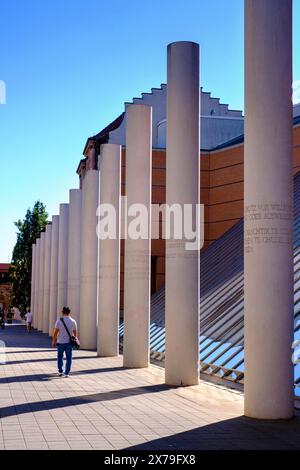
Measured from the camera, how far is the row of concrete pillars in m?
10.5

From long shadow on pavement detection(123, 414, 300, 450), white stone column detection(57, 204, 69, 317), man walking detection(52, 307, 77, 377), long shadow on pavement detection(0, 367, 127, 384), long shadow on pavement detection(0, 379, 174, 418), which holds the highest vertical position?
white stone column detection(57, 204, 69, 317)

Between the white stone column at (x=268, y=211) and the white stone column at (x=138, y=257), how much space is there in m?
8.28

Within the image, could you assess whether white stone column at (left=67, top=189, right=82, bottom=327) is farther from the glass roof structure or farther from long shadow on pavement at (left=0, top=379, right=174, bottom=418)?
long shadow on pavement at (left=0, top=379, right=174, bottom=418)

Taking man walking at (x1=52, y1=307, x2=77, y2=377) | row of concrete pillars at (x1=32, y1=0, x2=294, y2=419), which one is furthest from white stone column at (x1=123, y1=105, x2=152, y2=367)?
man walking at (x1=52, y1=307, x2=77, y2=377)

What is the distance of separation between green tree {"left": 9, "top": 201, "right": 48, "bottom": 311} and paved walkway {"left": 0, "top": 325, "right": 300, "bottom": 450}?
5574 cm

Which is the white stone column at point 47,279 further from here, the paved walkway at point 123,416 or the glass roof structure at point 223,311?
the paved walkway at point 123,416

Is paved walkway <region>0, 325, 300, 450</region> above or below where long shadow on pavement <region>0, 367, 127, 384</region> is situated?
above

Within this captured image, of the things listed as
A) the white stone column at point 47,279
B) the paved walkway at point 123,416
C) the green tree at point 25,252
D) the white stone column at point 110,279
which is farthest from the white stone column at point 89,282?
the green tree at point 25,252

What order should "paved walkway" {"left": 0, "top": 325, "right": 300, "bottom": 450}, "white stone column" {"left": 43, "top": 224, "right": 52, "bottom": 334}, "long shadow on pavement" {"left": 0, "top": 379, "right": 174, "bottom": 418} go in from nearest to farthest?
1. "paved walkway" {"left": 0, "top": 325, "right": 300, "bottom": 450}
2. "long shadow on pavement" {"left": 0, "top": 379, "right": 174, "bottom": 418}
3. "white stone column" {"left": 43, "top": 224, "right": 52, "bottom": 334}

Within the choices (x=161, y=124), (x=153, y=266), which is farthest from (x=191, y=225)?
(x=161, y=124)

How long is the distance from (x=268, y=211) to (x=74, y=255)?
21.3 metres

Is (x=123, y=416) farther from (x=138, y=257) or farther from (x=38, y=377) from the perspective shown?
(x=138, y=257)

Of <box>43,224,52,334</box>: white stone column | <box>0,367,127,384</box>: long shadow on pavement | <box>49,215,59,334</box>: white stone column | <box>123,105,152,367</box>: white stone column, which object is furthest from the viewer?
<box>43,224,52,334</box>: white stone column
